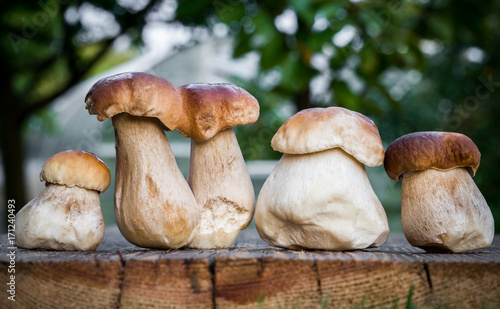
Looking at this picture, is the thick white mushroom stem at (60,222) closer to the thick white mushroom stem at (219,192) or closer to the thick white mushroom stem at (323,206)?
the thick white mushroom stem at (219,192)

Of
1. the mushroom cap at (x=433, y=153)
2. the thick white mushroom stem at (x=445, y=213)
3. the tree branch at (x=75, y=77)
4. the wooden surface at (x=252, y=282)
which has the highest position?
the tree branch at (x=75, y=77)

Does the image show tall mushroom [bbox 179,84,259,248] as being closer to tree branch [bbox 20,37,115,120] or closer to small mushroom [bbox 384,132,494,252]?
small mushroom [bbox 384,132,494,252]

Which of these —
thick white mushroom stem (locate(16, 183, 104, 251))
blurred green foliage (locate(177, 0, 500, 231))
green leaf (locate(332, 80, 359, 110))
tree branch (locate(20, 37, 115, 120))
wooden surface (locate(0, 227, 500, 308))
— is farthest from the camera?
tree branch (locate(20, 37, 115, 120))

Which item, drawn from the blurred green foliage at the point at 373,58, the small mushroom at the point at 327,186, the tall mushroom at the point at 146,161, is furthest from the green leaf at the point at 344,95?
Result: the tall mushroom at the point at 146,161

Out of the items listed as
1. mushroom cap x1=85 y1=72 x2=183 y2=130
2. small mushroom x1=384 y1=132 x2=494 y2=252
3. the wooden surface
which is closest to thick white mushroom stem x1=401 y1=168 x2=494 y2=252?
small mushroom x1=384 y1=132 x2=494 y2=252

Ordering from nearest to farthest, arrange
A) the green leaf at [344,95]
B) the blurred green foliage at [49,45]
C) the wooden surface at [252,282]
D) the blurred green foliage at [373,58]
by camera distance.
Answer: the wooden surface at [252,282], the blurred green foliage at [373,58], the green leaf at [344,95], the blurred green foliage at [49,45]

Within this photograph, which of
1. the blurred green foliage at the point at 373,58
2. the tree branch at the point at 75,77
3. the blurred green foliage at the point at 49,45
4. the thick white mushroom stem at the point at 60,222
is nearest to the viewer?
the thick white mushroom stem at the point at 60,222
